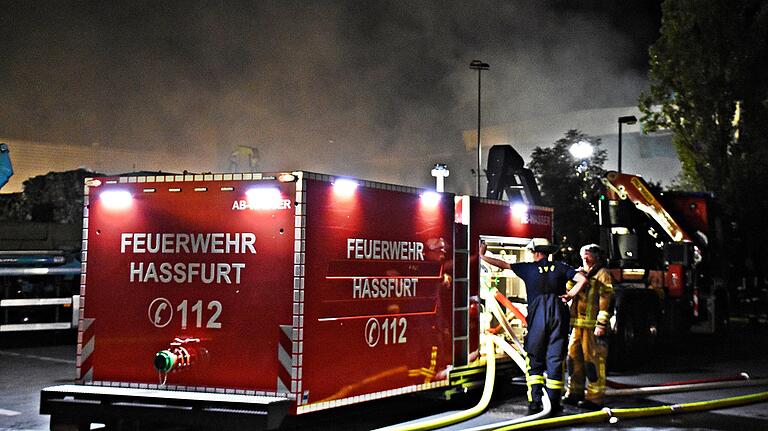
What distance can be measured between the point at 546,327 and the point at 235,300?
335 cm

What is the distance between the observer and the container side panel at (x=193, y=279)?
23.0ft

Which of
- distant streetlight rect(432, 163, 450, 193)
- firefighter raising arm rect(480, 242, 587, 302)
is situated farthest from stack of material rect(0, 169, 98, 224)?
firefighter raising arm rect(480, 242, 587, 302)

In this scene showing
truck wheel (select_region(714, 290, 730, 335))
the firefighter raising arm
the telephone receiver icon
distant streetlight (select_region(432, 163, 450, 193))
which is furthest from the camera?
truck wheel (select_region(714, 290, 730, 335))

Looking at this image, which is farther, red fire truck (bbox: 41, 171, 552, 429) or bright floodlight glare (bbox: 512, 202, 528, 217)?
bright floodlight glare (bbox: 512, 202, 528, 217)

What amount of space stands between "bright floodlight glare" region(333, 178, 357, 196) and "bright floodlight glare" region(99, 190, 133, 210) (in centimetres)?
176

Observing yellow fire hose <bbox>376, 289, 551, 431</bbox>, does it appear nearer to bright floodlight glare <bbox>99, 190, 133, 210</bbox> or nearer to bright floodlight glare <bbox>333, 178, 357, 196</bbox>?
bright floodlight glare <bbox>333, 178, 357, 196</bbox>

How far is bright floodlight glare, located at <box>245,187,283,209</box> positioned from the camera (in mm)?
7016

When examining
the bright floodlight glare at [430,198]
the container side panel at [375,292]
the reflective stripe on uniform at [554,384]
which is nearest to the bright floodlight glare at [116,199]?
the container side panel at [375,292]

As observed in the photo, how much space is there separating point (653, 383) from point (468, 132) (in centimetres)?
4512

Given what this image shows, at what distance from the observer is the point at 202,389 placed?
708 centimetres

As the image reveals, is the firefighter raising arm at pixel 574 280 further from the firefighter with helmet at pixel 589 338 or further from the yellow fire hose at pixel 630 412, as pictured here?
the yellow fire hose at pixel 630 412

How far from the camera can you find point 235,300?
7.11 meters

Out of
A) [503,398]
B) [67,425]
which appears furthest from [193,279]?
[503,398]

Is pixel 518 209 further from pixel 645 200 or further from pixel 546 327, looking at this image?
pixel 645 200
